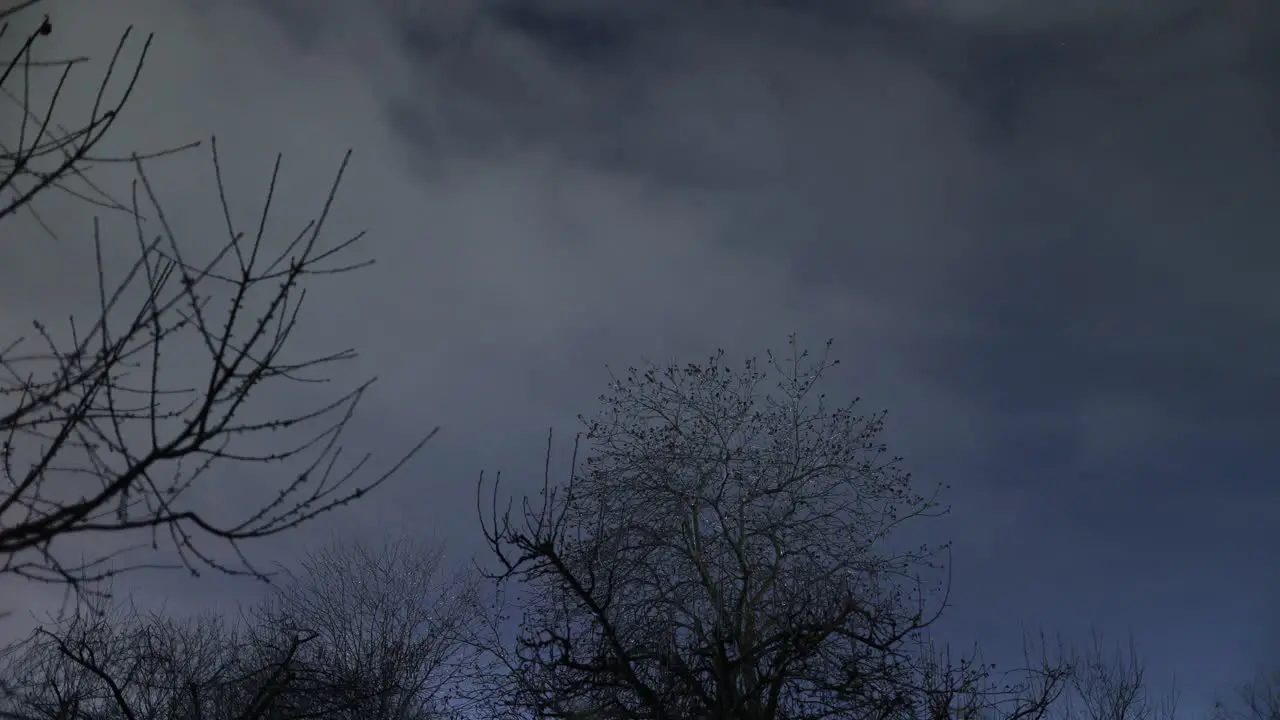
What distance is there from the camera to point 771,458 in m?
17.2

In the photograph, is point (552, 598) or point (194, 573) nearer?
point (194, 573)

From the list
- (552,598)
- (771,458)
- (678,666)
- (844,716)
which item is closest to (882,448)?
(771,458)

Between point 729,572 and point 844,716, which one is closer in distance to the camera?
point 844,716

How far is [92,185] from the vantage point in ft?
9.01

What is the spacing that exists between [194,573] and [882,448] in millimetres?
15539

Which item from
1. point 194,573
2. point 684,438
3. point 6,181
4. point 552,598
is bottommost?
point 194,573

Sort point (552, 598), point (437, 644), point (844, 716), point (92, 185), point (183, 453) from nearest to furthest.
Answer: point (183, 453) < point (92, 185) < point (844, 716) < point (552, 598) < point (437, 644)

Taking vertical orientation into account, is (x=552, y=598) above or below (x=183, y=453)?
above

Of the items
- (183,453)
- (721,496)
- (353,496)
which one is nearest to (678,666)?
(353,496)

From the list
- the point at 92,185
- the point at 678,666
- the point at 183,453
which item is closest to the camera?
the point at 183,453

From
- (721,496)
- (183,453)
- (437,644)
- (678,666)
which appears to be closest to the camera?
(183,453)

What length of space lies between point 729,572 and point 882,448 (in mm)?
3737

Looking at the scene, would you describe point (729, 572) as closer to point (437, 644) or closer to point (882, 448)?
point (882, 448)

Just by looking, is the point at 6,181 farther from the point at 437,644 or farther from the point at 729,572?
the point at 437,644
